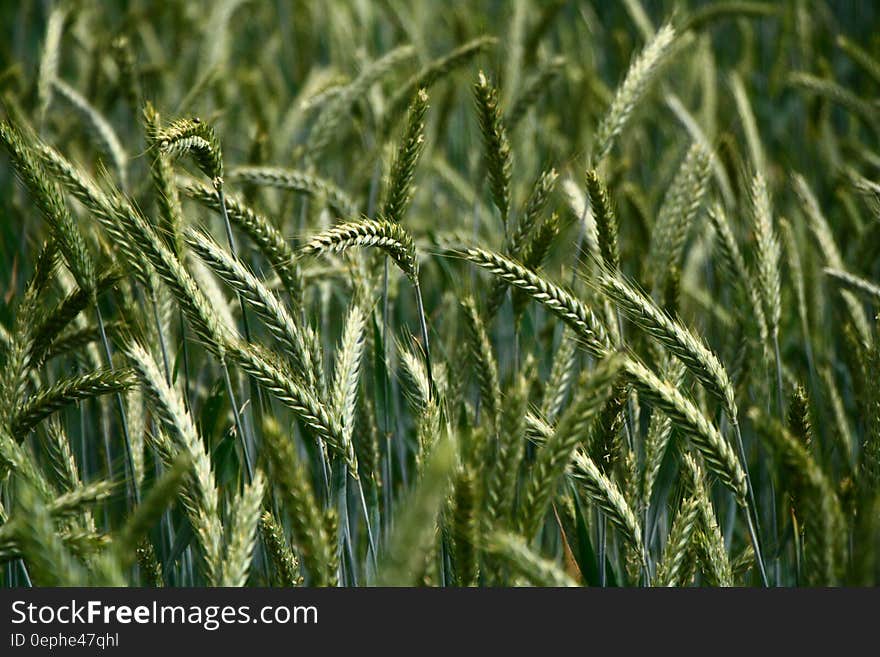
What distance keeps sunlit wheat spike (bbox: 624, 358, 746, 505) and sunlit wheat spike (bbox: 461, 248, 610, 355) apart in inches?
4.3

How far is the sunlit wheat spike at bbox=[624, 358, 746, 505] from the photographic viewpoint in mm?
1406

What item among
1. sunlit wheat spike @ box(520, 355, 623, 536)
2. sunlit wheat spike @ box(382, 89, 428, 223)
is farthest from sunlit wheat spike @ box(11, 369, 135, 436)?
sunlit wheat spike @ box(520, 355, 623, 536)

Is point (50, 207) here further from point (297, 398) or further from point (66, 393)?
point (297, 398)

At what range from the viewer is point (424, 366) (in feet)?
6.57

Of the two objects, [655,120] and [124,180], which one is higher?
[655,120]

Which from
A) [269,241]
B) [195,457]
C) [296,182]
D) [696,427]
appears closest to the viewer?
→ [195,457]

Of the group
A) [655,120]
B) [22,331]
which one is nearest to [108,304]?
[22,331]

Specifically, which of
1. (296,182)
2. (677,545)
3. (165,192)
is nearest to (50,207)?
(165,192)

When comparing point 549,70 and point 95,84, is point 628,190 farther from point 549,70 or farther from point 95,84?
point 95,84

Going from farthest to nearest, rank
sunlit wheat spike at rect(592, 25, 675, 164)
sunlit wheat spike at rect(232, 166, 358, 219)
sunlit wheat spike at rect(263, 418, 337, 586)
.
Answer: sunlit wheat spike at rect(232, 166, 358, 219) → sunlit wheat spike at rect(592, 25, 675, 164) → sunlit wheat spike at rect(263, 418, 337, 586)

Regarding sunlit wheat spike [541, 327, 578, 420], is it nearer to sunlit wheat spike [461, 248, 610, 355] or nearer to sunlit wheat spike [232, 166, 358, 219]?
sunlit wheat spike [461, 248, 610, 355]

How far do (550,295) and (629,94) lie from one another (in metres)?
0.88

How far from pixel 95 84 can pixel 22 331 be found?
2.21 meters

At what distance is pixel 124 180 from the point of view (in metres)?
2.58
